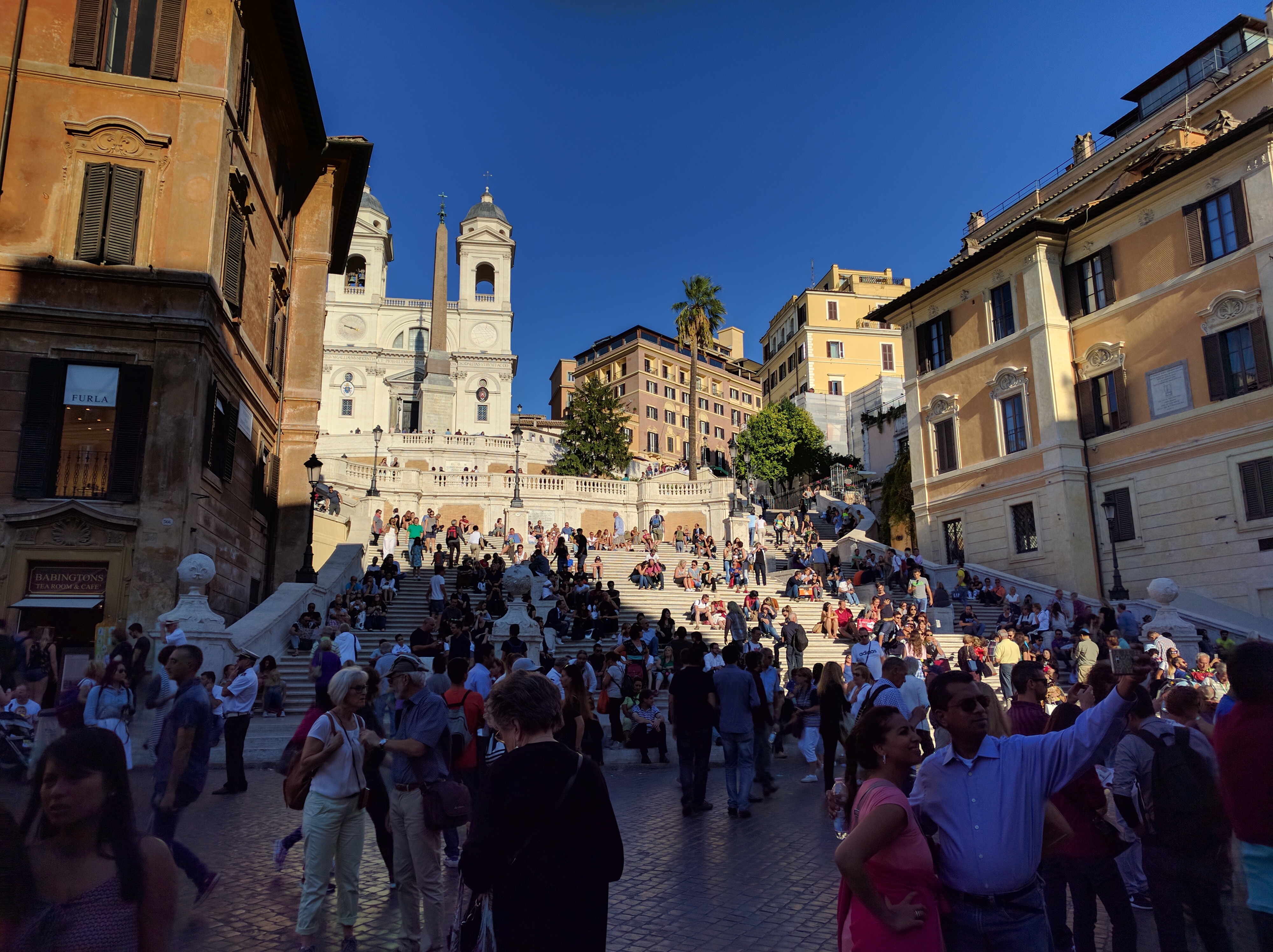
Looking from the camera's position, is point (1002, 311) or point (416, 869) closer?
point (416, 869)

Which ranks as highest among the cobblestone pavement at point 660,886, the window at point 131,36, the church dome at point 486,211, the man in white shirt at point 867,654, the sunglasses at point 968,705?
the church dome at point 486,211

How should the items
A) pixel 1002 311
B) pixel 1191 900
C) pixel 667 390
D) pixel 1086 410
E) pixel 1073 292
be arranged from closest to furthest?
pixel 1191 900
pixel 1086 410
pixel 1073 292
pixel 1002 311
pixel 667 390

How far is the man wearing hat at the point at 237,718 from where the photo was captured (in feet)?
34.4

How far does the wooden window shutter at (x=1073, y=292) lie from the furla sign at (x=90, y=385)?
85.4ft

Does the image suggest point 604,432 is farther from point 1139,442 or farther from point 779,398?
point 1139,442

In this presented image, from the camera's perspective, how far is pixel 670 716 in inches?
398

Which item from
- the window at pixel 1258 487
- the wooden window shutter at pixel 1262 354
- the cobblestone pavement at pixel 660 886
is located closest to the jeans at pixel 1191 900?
the cobblestone pavement at pixel 660 886

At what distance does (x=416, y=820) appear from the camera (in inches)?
220

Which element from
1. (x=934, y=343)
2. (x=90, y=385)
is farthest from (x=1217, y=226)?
(x=90, y=385)

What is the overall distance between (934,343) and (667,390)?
175ft

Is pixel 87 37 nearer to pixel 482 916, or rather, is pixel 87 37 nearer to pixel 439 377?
Answer: pixel 482 916

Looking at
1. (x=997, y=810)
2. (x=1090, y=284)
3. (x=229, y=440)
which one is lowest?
(x=997, y=810)

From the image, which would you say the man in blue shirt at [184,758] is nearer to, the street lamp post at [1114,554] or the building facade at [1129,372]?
the street lamp post at [1114,554]

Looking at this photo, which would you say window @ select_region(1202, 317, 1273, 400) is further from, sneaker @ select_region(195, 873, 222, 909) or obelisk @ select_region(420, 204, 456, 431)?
obelisk @ select_region(420, 204, 456, 431)
